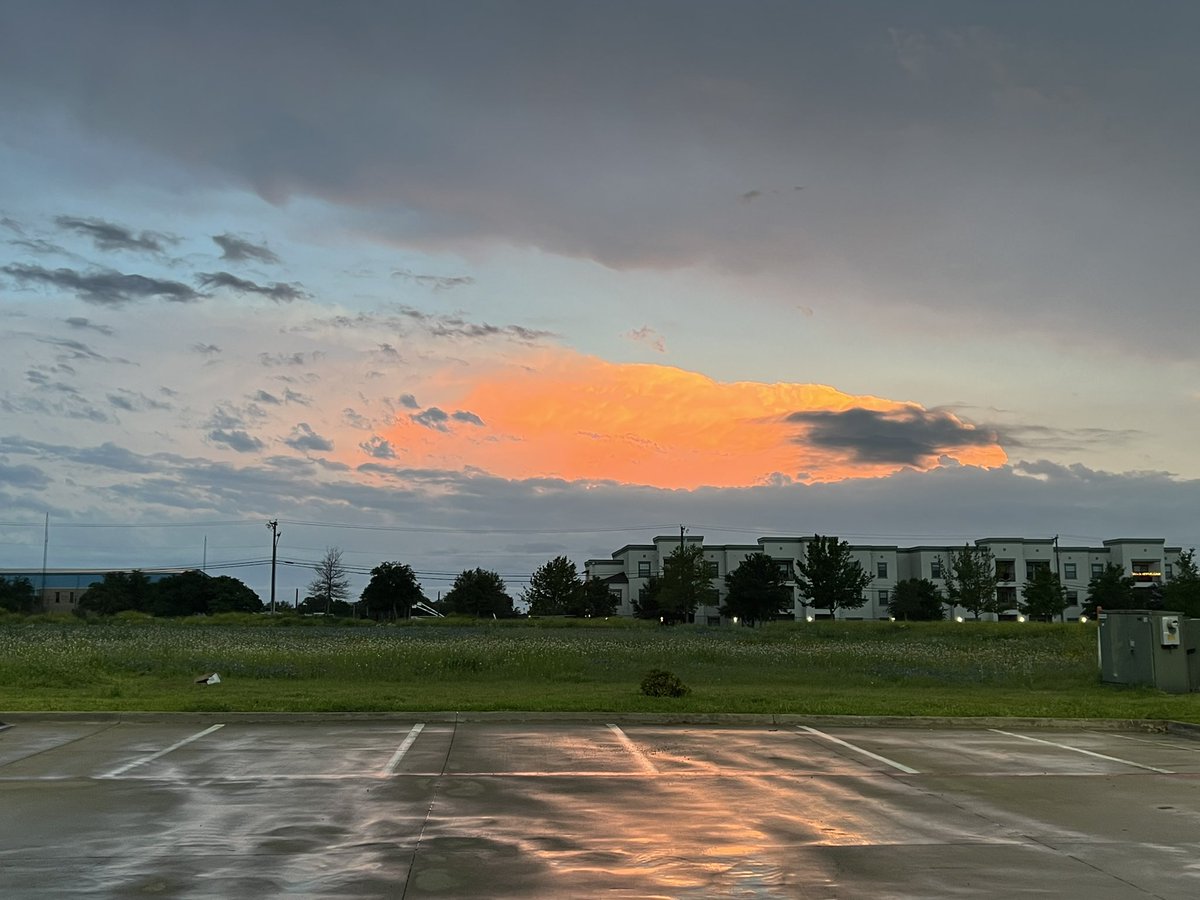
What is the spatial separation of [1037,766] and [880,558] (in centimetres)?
11308

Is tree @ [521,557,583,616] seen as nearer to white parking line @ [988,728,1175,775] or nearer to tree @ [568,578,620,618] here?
tree @ [568,578,620,618]

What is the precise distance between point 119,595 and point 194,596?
952cm

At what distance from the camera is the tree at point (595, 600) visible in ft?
392

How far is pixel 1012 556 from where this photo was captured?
123312mm

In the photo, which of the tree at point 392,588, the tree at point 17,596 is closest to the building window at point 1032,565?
the tree at point 392,588

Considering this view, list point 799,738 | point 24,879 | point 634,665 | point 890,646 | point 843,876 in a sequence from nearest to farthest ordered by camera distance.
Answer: point 24,879 → point 843,876 → point 799,738 → point 634,665 → point 890,646

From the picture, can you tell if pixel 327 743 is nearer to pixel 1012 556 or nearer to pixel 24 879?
pixel 24 879

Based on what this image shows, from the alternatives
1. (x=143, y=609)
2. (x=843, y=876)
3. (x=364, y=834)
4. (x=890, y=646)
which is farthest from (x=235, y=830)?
(x=143, y=609)

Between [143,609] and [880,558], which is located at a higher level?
[880,558]

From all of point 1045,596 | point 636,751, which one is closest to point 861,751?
point 636,751

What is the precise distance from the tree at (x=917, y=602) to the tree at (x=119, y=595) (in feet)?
281

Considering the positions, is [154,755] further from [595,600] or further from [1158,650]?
[595,600]

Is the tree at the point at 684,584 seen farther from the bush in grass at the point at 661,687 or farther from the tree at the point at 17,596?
the tree at the point at 17,596

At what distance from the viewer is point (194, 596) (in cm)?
12638
